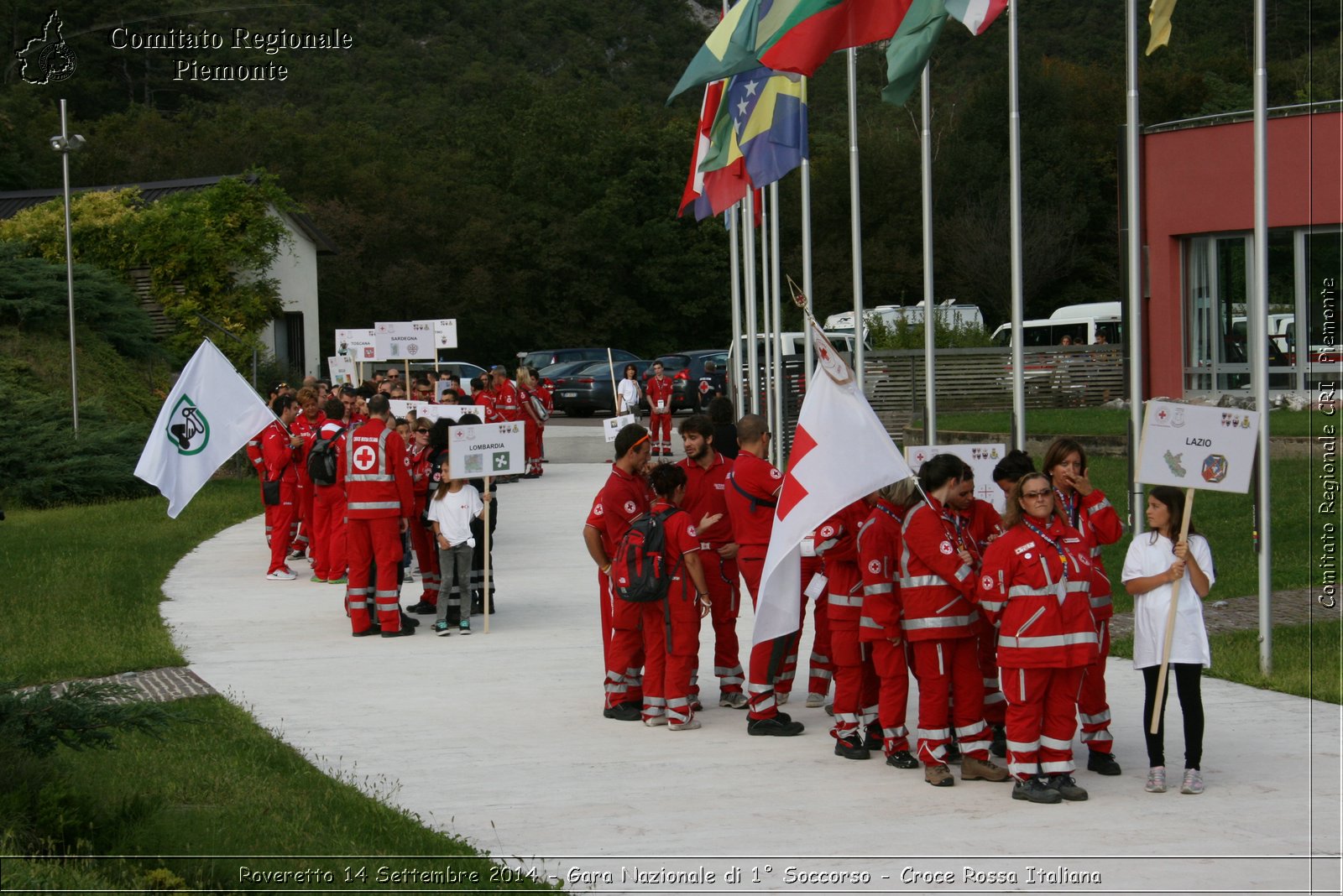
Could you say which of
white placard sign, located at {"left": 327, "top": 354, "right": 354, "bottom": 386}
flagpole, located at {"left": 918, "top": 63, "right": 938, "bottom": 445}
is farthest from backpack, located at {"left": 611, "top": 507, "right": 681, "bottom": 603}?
white placard sign, located at {"left": 327, "top": 354, "right": 354, "bottom": 386}

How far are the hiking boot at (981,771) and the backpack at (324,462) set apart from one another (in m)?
8.42

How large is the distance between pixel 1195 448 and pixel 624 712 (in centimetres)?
382

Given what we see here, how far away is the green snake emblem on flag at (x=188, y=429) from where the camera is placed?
14898 mm

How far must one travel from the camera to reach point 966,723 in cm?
803

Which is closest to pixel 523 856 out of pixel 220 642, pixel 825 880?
pixel 825 880

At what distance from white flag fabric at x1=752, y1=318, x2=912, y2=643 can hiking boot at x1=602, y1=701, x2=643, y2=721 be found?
127 centimetres

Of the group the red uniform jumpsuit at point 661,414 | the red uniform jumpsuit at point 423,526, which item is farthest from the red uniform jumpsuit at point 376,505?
the red uniform jumpsuit at point 661,414

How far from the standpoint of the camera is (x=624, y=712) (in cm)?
973

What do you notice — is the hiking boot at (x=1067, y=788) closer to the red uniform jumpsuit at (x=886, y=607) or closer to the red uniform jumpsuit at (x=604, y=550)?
the red uniform jumpsuit at (x=886, y=607)

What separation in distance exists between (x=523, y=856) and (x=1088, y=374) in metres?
29.0

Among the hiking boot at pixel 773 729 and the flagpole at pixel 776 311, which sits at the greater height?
the flagpole at pixel 776 311

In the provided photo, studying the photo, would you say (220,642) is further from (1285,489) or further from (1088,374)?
(1088,374)

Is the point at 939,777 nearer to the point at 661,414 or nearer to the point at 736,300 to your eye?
the point at 736,300

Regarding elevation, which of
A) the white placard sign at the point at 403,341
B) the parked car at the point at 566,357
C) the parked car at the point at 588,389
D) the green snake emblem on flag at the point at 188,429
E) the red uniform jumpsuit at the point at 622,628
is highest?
the parked car at the point at 566,357
